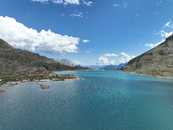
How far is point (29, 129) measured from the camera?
5056cm

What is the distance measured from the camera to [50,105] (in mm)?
78250

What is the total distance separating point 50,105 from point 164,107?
40.5 m

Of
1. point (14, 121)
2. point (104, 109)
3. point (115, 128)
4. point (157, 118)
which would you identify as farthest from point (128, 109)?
point (14, 121)

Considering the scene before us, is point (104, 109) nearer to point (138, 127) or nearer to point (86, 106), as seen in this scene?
point (86, 106)

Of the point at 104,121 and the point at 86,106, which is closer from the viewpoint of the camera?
the point at 104,121

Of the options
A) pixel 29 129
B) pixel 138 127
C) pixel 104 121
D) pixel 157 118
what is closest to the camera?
pixel 29 129

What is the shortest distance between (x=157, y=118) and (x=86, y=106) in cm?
2543

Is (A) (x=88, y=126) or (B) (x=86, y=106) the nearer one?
(A) (x=88, y=126)

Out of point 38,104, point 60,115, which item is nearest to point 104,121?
point 60,115

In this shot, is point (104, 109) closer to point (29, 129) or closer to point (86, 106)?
point (86, 106)

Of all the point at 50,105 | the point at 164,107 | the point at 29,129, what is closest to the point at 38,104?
the point at 50,105

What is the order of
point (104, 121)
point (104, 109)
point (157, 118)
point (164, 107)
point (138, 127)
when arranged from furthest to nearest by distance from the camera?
point (164, 107) < point (104, 109) < point (157, 118) < point (104, 121) < point (138, 127)

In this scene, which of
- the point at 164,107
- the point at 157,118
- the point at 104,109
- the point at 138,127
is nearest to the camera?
the point at 138,127

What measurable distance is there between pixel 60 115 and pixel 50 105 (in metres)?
15.2
